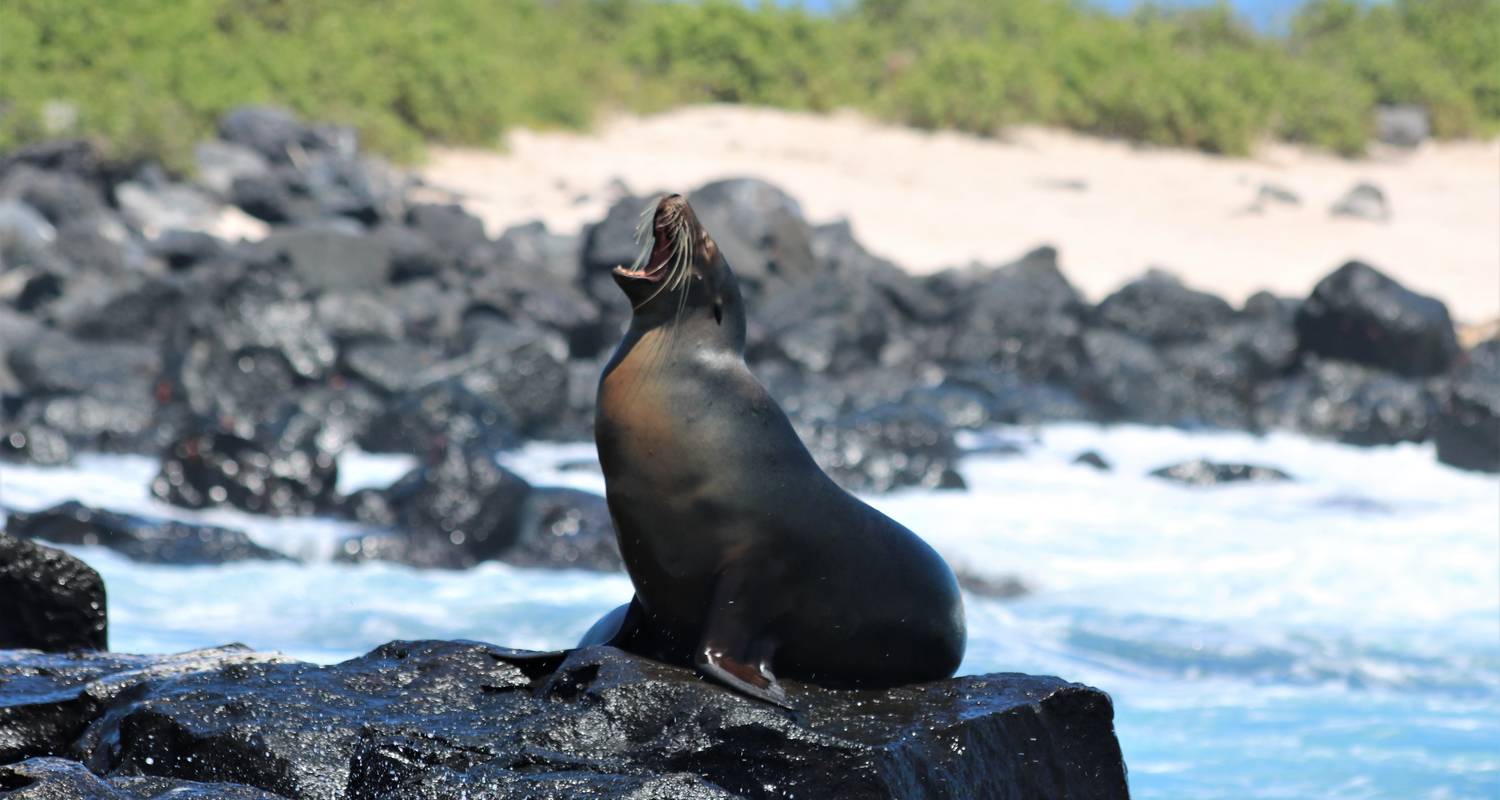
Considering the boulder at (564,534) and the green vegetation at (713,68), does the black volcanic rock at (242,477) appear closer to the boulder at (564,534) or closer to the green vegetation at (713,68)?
the boulder at (564,534)

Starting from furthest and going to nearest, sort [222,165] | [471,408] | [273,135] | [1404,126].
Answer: [1404,126] → [273,135] → [222,165] → [471,408]

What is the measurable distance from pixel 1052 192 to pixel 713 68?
311 inches

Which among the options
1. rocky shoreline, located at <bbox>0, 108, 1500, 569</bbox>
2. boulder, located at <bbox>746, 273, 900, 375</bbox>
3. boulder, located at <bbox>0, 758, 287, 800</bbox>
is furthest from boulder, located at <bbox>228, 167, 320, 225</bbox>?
boulder, located at <bbox>0, 758, 287, 800</bbox>

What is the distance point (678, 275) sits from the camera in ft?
13.3

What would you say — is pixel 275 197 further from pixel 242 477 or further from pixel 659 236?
pixel 659 236

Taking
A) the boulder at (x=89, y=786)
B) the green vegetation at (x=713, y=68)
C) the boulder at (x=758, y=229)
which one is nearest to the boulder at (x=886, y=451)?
the boulder at (x=758, y=229)

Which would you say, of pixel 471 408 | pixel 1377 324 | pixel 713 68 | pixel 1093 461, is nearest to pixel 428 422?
pixel 471 408

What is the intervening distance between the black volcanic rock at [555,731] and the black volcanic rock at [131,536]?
5.88 meters

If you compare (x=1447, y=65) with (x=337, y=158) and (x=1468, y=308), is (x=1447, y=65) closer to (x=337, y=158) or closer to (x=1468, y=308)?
(x=1468, y=308)

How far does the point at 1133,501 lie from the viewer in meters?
13.3

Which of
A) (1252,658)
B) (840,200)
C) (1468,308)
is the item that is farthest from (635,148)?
(1252,658)

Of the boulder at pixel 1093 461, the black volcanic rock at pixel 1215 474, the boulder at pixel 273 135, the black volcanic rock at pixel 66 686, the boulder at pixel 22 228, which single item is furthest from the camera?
the boulder at pixel 273 135

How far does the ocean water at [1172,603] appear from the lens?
24.3ft

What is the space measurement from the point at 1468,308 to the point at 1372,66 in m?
12.2
